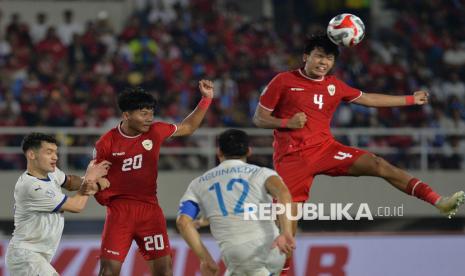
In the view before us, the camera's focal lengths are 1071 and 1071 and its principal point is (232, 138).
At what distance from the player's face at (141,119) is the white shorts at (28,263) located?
1580 mm

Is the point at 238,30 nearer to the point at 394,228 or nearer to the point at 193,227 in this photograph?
the point at 394,228

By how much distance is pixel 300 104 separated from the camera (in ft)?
34.1

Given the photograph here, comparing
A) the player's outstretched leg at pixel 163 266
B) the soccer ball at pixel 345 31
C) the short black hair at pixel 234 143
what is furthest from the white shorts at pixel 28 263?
the soccer ball at pixel 345 31

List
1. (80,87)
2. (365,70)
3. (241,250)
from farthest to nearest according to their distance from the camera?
(365,70)
(80,87)
(241,250)

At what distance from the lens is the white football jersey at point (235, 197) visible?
8.62 meters

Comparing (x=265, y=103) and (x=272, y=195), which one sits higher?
(x=265, y=103)

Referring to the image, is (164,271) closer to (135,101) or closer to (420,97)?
(135,101)

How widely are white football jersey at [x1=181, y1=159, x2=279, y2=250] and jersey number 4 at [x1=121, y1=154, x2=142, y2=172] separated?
63.4 inches

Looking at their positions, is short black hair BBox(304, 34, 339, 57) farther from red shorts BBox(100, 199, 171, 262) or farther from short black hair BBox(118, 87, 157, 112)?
red shorts BBox(100, 199, 171, 262)

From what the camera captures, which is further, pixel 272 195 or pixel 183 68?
pixel 183 68

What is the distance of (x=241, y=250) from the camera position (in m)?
8.62

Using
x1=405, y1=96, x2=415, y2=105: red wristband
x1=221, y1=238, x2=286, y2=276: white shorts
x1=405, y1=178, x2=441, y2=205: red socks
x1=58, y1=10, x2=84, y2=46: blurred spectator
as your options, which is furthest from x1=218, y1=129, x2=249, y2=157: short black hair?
x1=58, y1=10, x2=84, y2=46: blurred spectator

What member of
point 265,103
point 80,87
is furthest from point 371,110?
point 265,103

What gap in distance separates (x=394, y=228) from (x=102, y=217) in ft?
18.9
